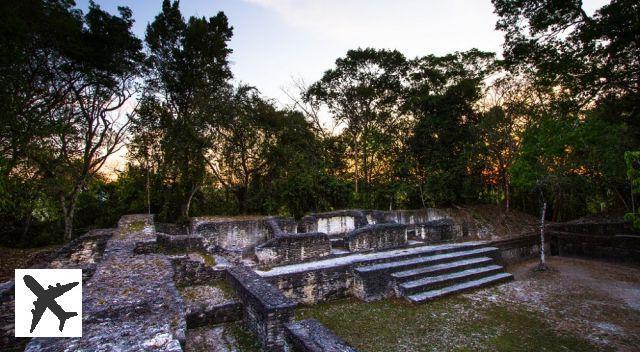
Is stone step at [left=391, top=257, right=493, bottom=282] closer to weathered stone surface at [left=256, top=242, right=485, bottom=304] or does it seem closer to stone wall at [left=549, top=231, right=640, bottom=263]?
weathered stone surface at [left=256, top=242, right=485, bottom=304]

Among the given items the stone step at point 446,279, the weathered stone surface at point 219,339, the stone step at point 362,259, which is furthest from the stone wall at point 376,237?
the weathered stone surface at point 219,339

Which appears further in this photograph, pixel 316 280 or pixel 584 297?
pixel 584 297

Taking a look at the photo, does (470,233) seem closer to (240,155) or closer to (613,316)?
(613,316)

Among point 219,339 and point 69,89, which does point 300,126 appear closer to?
point 69,89


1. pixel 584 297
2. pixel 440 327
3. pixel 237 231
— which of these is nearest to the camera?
pixel 440 327

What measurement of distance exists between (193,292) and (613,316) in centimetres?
907

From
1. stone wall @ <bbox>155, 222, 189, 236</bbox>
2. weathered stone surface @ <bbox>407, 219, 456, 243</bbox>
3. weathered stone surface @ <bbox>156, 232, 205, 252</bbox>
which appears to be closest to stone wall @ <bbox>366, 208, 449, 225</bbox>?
weathered stone surface @ <bbox>407, 219, 456, 243</bbox>

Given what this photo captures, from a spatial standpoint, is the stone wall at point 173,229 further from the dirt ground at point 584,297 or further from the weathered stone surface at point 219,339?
the dirt ground at point 584,297

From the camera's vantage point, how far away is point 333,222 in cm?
1358

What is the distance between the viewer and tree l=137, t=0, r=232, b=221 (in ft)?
45.1

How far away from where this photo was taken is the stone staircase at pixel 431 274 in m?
7.90

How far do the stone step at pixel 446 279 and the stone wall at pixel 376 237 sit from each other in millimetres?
2559

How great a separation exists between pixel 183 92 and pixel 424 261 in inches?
531

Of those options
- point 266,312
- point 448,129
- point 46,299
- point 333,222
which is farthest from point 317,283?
point 448,129
